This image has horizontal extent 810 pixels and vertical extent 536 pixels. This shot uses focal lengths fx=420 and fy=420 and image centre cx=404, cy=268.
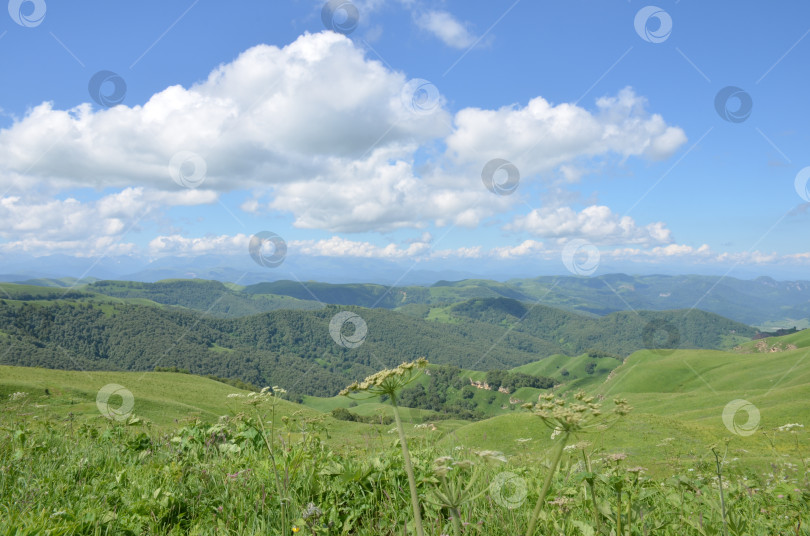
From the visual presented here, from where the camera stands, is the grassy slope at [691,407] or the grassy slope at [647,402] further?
the grassy slope at [691,407]

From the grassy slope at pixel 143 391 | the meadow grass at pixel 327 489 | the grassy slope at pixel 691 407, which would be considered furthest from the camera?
the grassy slope at pixel 143 391

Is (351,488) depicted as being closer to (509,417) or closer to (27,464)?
(27,464)

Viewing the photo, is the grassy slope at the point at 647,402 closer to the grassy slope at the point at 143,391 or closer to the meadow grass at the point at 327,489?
the grassy slope at the point at 143,391

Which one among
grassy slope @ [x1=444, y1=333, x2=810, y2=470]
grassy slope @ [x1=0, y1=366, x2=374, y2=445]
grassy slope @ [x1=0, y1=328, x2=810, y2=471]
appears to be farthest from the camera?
grassy slope @ [x1=0, y1=366, x2=374, y2=445]

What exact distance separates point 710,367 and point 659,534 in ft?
485

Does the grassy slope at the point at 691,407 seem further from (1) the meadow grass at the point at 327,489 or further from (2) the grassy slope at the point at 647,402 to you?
(1) the meadow grass at the point at 327,489

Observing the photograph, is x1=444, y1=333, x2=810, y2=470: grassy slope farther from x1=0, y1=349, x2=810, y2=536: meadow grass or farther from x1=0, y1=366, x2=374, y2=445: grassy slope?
x1=0, y1=366, x2=374, y2=445: grassy slope

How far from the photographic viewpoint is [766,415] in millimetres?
44344

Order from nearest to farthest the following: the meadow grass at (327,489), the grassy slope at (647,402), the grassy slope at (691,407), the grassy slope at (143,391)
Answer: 1. the meadow grass at (327,489)
2. the grassy slope at (647,402)
3. the grassy slope at (691,407)
4. the grassy slope at (143,391)

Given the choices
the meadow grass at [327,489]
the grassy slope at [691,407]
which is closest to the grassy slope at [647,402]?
the grassy slope at [691,407]

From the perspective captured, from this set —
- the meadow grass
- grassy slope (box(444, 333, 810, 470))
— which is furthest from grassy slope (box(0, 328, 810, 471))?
the meadow grass

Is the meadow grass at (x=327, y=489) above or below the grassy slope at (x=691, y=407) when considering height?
above

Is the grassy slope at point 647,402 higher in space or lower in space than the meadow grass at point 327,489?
lower

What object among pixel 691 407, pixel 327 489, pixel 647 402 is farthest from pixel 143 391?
pixel 691 407
